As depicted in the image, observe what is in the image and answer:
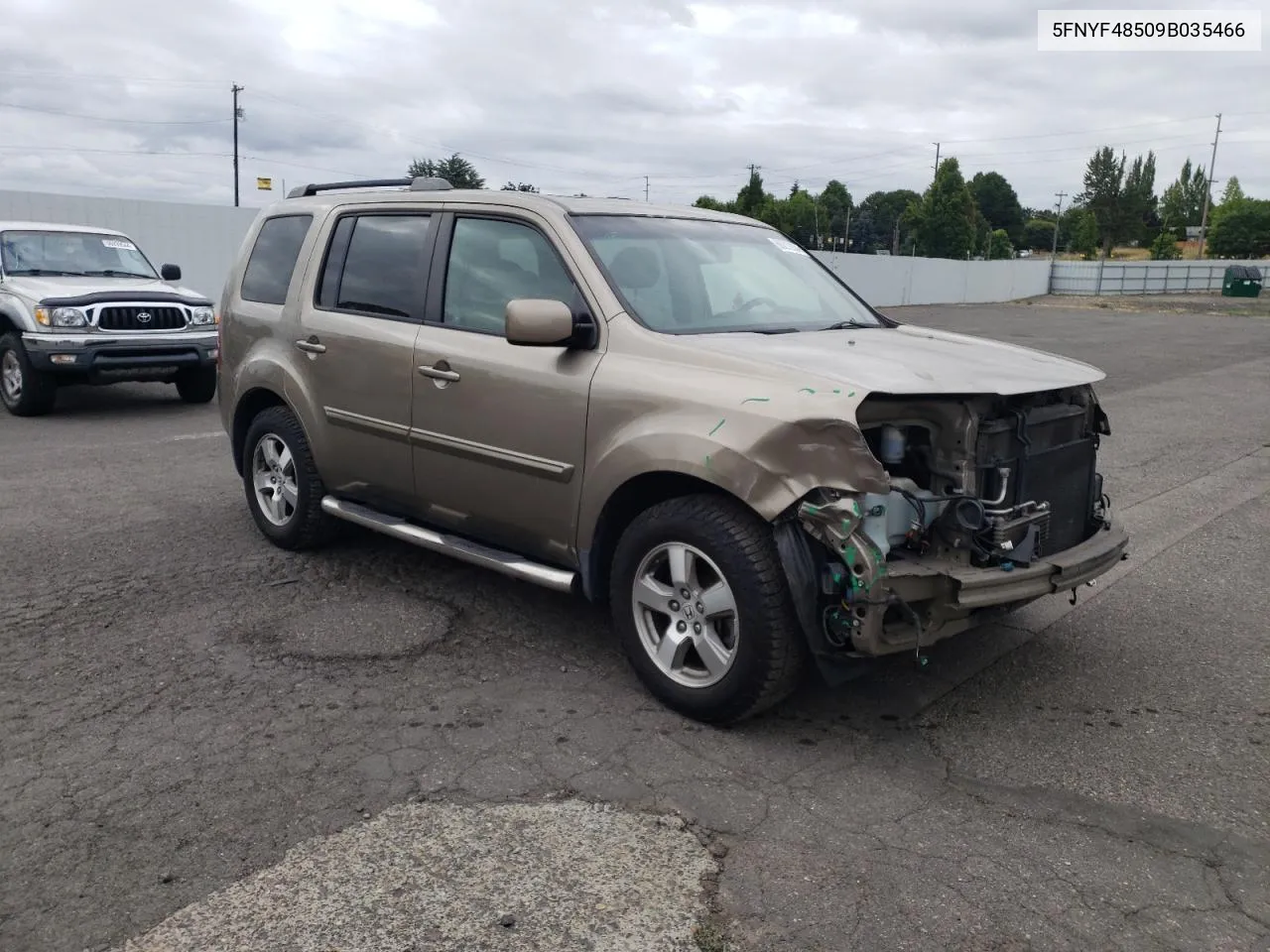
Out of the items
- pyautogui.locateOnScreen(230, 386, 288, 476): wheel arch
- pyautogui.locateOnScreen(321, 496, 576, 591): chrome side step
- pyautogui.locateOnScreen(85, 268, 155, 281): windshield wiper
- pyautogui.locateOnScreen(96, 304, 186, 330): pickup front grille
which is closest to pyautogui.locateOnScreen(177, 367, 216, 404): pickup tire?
pyautogui.locateOnScreen(96, 304, 186, 330): pickup front grille

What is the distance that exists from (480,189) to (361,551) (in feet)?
7.10

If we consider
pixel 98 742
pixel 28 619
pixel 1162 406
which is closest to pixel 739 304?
pixel 98 742

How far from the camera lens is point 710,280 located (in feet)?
15.8

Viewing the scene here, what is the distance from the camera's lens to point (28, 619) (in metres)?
4.96

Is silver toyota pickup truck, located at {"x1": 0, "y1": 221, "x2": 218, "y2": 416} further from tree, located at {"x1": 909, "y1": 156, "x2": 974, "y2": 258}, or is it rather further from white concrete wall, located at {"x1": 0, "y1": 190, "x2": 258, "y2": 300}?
tree, located at {"x1": 909, "y1": 156, "x2": 974, "y2": 258}

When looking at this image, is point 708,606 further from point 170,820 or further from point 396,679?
point 170,820

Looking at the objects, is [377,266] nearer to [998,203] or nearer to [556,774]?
[556,774]

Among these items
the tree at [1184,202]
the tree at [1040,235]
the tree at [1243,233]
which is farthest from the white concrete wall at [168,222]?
the tree at [1040,235]

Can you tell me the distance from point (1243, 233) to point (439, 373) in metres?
120

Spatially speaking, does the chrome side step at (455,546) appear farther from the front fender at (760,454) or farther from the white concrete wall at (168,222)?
the white concrete wall at (168,222)

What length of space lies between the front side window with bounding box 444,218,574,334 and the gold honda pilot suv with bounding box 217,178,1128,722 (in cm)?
1

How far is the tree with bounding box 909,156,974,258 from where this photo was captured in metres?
84.8

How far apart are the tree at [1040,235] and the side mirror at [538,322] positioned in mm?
156664

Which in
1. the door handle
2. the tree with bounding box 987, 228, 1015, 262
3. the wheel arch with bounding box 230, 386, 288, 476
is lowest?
the wheel arch with bounding box 230, 386, 288, 476
